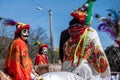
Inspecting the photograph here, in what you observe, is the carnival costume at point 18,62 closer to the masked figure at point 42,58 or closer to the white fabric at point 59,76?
the white fabric at point 59,76

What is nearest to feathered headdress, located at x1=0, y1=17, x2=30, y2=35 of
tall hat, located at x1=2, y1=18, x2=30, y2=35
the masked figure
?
tall hat, located at x1=2, y1=18, x2=30, y2=35

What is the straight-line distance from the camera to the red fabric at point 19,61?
6.90 metres

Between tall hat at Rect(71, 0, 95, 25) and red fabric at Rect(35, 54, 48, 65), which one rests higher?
tall hat at Rect(71, 0, 95, 25)

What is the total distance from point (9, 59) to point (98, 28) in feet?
5.13

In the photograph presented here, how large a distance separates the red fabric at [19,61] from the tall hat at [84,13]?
910 mm

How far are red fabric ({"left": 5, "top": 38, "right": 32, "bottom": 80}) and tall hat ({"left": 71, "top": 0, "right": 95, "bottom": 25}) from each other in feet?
2.98

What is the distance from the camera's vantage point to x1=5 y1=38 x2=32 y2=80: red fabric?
690 cm

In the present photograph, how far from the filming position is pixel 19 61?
276 inches

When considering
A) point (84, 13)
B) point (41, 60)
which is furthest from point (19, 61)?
point (41, 60)

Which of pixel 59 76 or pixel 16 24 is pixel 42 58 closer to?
pixel 16 24

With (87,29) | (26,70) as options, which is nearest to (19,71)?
(26,70)

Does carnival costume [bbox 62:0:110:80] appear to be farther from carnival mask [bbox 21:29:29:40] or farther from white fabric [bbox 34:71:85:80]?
carnival mask [bbox 21:29:29:40]

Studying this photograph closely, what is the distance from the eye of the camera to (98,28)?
7.63m

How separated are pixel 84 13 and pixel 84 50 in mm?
577
